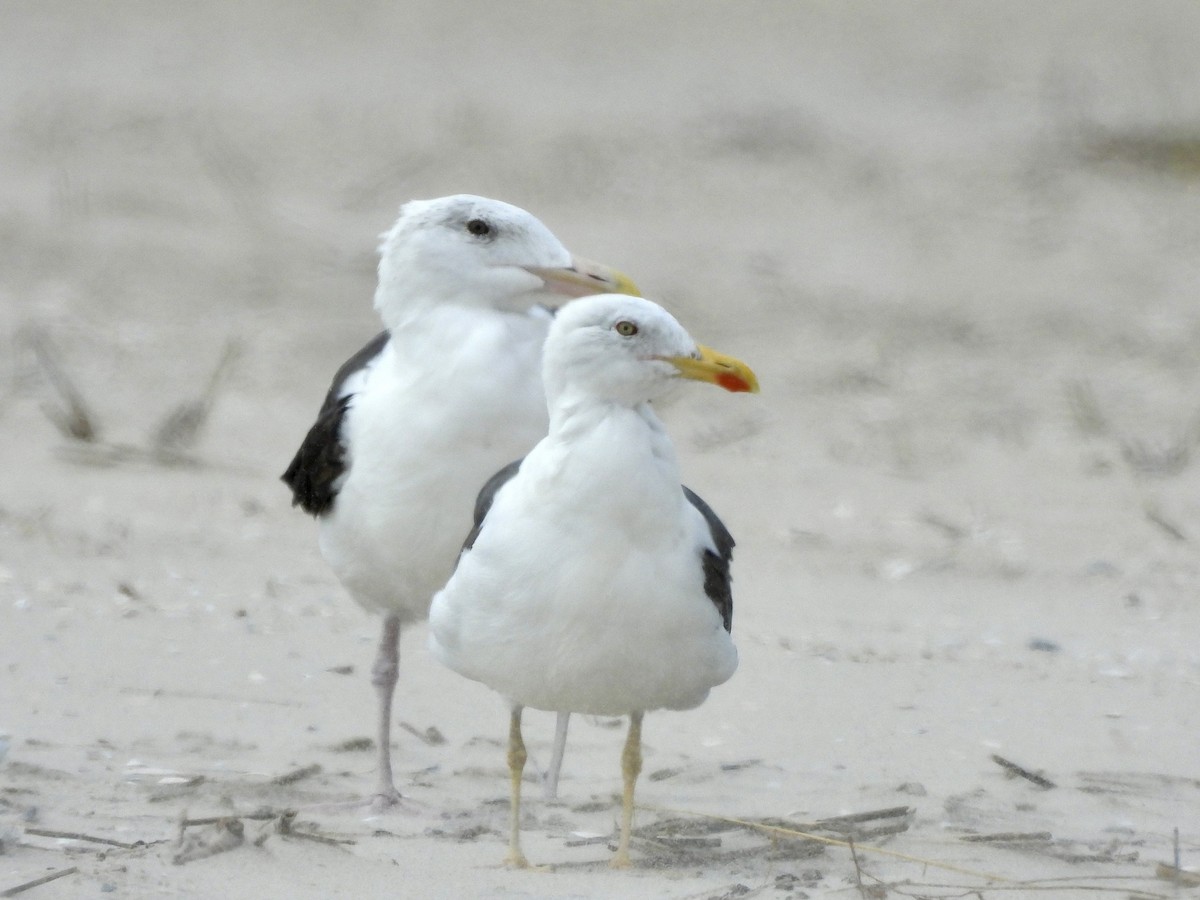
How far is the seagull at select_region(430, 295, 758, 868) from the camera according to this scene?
4.95 meters

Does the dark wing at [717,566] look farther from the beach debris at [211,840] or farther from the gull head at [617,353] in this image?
the beach debris at [211,840]

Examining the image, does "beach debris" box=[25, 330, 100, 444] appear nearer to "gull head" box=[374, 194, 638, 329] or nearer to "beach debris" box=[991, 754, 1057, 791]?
"gull head" box=[374, 194, 638, 329]

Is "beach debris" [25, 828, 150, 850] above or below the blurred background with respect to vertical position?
below

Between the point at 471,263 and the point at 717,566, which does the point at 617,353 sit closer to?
the point at 717,566

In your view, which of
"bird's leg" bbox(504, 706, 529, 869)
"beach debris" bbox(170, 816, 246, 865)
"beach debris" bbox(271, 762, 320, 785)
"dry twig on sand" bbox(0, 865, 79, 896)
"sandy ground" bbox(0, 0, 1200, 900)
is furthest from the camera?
"beach debris" bbox(271, 762, 320, 785)

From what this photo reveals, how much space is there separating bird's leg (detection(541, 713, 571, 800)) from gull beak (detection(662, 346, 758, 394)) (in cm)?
156

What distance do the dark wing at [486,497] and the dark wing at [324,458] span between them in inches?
25.6

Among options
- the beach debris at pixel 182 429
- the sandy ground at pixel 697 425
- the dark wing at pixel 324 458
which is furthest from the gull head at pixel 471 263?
the beach debris at pixel 182 429

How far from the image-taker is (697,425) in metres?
11.6

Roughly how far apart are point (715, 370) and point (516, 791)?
1.32 meters

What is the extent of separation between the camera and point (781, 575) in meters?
8.95

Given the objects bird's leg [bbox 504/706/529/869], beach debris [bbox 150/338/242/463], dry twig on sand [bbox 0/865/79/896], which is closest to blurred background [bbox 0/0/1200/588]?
beach debris [bbox 150/338/242/463]

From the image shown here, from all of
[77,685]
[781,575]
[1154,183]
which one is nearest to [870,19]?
[1154,183]

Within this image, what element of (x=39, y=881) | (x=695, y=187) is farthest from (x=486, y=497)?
(x=695, y=187)
